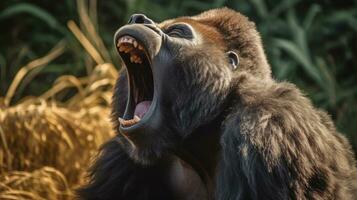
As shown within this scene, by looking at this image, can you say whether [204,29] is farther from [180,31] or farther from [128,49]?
[128,49]

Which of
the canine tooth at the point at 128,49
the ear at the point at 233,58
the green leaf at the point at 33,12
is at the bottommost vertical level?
the green leaf at the point at 33,12

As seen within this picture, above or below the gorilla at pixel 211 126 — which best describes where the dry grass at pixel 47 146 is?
below

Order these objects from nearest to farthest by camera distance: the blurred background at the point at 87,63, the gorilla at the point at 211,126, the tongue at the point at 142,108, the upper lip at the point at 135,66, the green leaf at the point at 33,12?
1. the gorilla at the point at 211,126
2. the upper lip at the point at 135,66
3. the tongue at the point at 142,108
4. the blurred background at the point at 87,63
5. the green leaf at the point at 33,12

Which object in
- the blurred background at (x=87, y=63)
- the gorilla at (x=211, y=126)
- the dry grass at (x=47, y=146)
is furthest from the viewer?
the blurred background at (x=87, y=63)

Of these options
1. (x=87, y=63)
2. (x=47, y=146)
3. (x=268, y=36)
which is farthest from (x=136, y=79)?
(x=268, y=36)

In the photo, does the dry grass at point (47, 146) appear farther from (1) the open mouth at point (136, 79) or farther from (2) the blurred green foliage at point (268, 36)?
(2) the blurred green foliage at point (268, 36)

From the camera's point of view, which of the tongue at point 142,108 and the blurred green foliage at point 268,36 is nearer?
the tongue at point 142,108

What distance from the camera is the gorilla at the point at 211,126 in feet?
9.55

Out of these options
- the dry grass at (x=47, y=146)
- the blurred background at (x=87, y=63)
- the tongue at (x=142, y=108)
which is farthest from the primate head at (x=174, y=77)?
the blurred background at (x=87, y=63)

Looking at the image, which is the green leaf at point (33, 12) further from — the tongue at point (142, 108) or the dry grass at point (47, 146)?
the tongue at point (142, 108)

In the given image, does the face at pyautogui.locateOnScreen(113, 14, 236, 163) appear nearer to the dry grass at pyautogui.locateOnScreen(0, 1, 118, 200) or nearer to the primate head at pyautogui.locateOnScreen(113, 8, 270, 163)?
the primate head at pyautogui.locateOnScreen(113, 8, 270, 163)

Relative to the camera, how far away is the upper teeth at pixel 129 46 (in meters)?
3.07

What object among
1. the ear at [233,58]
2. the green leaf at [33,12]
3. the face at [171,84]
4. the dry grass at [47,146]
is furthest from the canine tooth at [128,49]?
the green leaf at [33,12]

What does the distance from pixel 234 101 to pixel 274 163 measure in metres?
0.28
